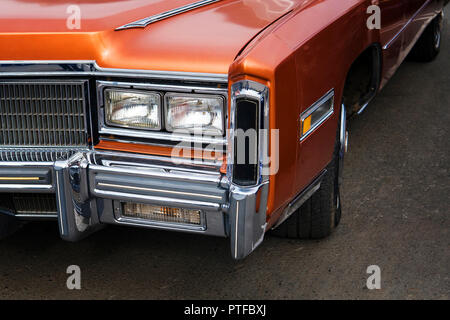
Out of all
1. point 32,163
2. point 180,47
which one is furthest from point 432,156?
point 32,163

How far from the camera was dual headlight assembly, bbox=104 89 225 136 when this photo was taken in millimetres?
2236

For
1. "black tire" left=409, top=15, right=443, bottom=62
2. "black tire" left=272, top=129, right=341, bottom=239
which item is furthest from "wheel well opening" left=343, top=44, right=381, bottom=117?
"black tire" left=409, top=15, right=443, bottom=62

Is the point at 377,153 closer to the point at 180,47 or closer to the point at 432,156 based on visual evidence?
the point at 432,156

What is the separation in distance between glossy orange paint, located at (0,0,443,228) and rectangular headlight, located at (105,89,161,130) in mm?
81

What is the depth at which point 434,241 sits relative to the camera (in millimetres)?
2936

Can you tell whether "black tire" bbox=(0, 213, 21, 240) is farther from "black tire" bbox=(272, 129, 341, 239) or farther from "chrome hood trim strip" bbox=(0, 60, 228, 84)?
"black tire" bbox=(272, 129, 341, 239)

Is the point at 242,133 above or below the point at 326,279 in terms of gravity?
above

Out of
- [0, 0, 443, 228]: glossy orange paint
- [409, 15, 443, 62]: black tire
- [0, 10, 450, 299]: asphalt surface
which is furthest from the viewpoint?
[409, 15, 443, 62]: black tire

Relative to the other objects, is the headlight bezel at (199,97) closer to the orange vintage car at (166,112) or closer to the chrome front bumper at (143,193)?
the orange vintage car at (166,112)

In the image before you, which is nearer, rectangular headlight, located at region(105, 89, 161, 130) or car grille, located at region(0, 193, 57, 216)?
rectangular headlight, located at region(105, 89, 161, 130)

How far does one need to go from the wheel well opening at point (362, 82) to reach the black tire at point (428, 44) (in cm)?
236

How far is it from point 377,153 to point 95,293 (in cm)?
205

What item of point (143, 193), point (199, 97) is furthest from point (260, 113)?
point (143, 193)
